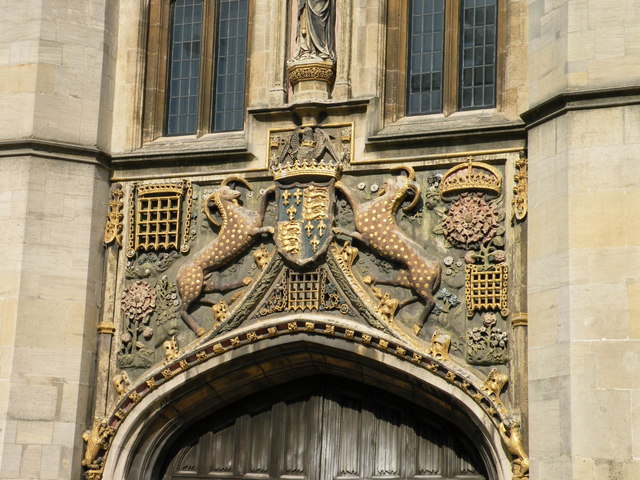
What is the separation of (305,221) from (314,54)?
1968 mm

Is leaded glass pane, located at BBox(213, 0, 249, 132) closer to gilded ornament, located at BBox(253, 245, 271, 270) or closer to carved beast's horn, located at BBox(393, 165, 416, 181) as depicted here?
gilded ornament, located at BBox(253, 245, 271, 270)

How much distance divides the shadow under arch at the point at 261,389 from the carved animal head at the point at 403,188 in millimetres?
1638

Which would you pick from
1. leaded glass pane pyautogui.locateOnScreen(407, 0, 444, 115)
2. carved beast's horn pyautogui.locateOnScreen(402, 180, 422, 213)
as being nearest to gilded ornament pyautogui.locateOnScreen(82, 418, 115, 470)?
carved beast's horn pyautogui.locateOnScreen(402, 180, 422, 213)

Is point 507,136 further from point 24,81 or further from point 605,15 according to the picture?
point 24,81

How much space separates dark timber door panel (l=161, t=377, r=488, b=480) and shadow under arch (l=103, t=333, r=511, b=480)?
6.2 inches

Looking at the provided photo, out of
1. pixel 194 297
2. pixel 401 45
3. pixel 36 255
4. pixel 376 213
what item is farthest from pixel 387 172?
pixel 36 255

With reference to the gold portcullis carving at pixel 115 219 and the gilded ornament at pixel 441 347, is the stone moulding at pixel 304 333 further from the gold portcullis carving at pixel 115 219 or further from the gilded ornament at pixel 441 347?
the gold portcullis carving at pixel 115 219

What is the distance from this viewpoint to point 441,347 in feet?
50.0

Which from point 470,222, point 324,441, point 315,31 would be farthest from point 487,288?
point 315,31

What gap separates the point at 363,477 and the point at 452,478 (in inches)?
40.2

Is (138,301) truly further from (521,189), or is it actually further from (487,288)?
(521,189)

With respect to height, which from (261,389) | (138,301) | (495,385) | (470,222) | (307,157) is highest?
(307,157)

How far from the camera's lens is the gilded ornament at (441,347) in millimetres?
15219

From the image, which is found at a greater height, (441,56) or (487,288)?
(441,56)
